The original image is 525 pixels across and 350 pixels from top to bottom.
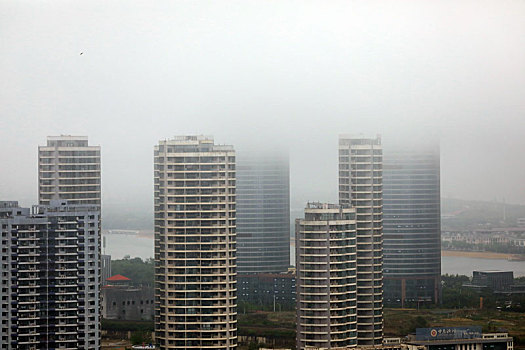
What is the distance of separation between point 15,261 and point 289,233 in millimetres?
4939

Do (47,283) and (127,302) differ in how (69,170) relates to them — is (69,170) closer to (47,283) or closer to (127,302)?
(127,302)

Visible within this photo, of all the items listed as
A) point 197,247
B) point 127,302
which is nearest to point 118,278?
point 127,302

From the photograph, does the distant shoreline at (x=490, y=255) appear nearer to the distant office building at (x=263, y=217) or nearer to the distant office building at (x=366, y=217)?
the distant office building at (x=263, y=217)

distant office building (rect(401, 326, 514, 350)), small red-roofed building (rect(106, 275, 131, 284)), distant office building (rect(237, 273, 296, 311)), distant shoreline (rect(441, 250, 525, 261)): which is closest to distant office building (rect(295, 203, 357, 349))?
distant office building (rect(401, 326, 514, 350))

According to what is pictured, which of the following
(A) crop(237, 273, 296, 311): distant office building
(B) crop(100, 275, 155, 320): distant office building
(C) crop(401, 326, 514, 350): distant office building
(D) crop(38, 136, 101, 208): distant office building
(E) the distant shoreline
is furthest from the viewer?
(E) the distant shoreline

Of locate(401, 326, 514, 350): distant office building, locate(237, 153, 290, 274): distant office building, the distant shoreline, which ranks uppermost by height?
locate(237, 153, 290, 274): distant office building

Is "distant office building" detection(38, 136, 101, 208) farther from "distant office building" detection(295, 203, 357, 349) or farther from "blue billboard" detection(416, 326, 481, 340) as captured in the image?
"blue billboard" detection(416, 326, 481, 340)

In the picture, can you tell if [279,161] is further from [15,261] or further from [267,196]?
[15,261]

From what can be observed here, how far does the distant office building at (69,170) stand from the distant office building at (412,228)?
3827 millimetres

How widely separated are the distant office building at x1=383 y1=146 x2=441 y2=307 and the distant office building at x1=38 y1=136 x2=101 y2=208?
383 centimetres

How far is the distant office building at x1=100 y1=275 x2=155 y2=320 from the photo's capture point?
9508mm

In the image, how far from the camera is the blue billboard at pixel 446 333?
25.4 feet

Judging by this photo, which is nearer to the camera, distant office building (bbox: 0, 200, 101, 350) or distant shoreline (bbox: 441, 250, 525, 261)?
distant office building (bbox: 0, 200, 101, 350)

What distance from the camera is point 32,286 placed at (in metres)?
7.11
